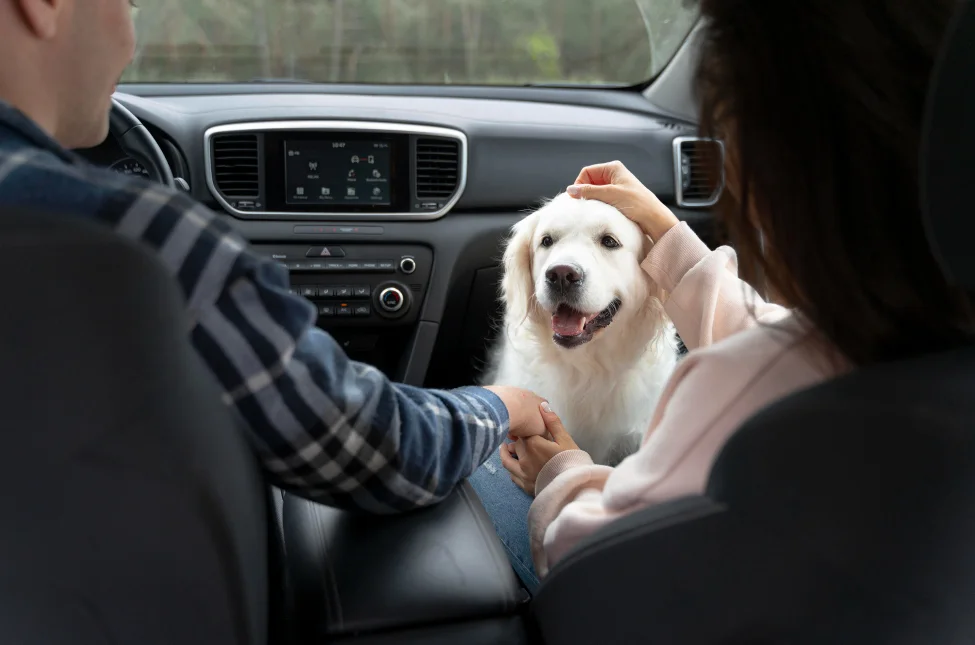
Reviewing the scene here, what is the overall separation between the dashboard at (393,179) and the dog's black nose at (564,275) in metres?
0.55

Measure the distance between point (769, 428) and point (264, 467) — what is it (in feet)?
1.94

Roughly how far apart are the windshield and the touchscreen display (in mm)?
412

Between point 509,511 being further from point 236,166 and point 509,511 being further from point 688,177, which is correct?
point 688,177

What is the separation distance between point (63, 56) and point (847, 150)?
772 mm

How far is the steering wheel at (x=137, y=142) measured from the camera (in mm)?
2602

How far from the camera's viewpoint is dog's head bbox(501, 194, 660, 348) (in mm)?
2410

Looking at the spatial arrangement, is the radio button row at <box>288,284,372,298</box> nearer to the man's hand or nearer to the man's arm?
the man's hand

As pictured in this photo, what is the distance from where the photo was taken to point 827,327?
0.83 meters

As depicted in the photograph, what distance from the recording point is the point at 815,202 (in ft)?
2.64

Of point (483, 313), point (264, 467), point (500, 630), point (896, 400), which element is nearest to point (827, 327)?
point (896, 400)

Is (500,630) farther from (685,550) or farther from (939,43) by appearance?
(939,43)

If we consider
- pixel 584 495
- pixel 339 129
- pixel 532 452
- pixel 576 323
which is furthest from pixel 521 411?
pixel 339 129

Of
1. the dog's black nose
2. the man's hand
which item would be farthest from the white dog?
the man's hand

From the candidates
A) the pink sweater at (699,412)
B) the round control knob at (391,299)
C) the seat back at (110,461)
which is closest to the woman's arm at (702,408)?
the pink sweater at (699,412)
